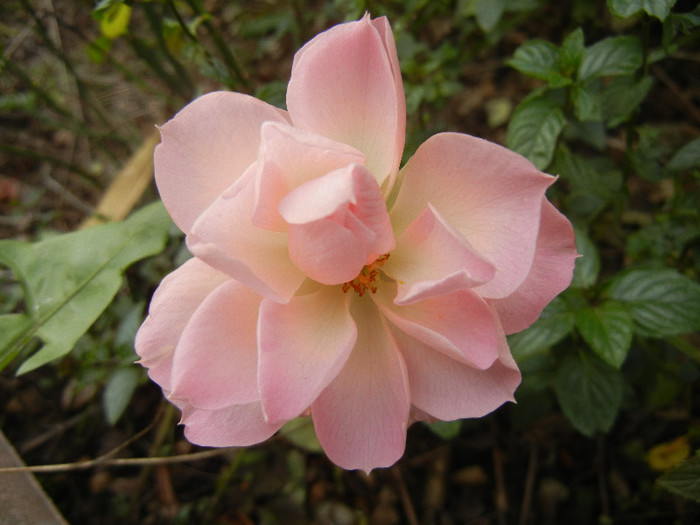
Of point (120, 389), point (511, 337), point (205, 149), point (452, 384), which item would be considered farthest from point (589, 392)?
point (120, 389)

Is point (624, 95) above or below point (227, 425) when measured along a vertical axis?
below

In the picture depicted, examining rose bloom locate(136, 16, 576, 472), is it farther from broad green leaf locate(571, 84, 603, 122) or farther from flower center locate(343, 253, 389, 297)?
broad green leaf locate(571, 84, 603, 122)

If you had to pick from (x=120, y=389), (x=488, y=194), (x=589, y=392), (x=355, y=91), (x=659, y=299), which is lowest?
(x=589, y=392)

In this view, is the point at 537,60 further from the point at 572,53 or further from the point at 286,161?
the point at 286,161

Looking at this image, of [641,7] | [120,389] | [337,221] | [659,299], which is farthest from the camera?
[120,389]

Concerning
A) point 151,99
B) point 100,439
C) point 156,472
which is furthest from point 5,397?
point 151,99

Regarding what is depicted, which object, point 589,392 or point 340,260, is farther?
point 589,392

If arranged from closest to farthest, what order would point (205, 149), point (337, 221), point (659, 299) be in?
point (337, 221) < point (205, 149) < point (659, 299)

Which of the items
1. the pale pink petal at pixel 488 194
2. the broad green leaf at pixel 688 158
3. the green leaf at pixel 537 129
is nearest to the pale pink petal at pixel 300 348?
the pale pink petal at pixel 488 194
